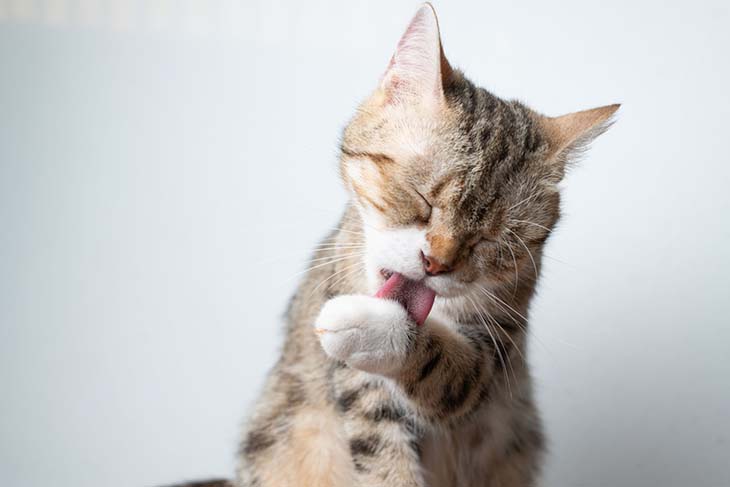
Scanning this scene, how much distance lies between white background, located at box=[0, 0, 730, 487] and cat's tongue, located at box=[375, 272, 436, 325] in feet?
2.22

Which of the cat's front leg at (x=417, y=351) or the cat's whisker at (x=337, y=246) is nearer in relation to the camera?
the cat's front leg at (x=417, y=351)

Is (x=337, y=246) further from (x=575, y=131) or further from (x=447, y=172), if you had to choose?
(x=575, y=131)

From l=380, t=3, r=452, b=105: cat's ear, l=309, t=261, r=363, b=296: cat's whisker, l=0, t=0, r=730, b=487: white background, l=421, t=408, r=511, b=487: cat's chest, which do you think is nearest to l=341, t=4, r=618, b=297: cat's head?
l=380, t=3, r=452, b=105: cat's ear

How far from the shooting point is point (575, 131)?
4.20 ft

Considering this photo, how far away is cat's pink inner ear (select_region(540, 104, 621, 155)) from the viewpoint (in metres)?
1.25

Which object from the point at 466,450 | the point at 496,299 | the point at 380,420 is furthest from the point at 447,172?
the point at 466,450

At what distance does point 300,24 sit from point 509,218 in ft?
3.35

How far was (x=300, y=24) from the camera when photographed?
1967 millimetres

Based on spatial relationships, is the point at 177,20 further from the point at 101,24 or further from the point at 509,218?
the point at 509,218

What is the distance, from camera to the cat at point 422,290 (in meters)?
1.13

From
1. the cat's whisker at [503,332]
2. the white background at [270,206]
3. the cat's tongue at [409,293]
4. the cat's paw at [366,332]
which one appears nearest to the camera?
the cat's paw at [366,332]

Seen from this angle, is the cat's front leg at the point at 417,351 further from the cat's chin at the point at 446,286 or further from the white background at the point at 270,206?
Result: the white background at the point at 270,206

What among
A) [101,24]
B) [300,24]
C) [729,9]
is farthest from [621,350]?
[101,24]

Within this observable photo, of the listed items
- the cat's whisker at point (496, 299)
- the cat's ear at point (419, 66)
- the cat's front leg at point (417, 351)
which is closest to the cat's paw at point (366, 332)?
the cat's front leg at point (417, 351)
